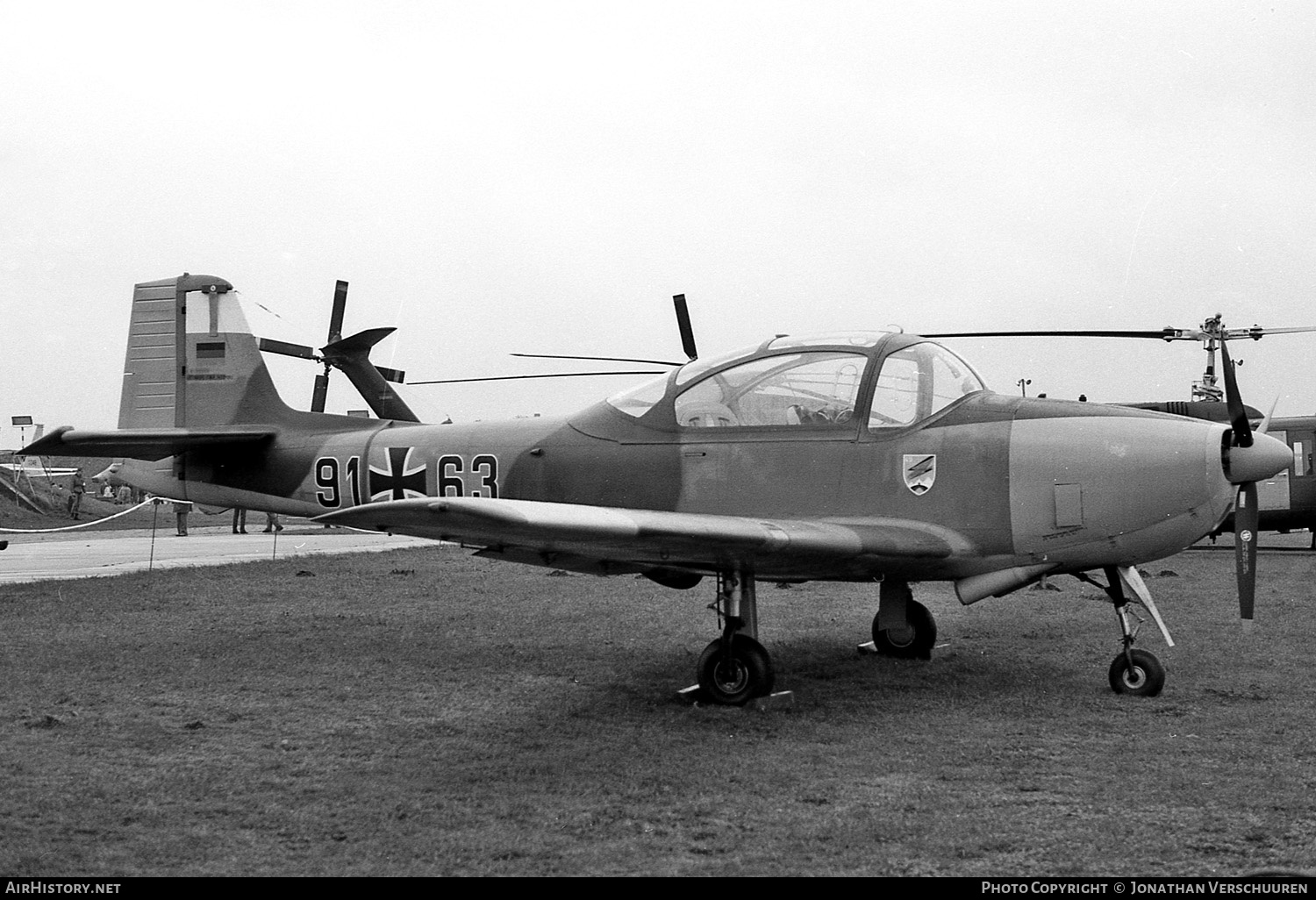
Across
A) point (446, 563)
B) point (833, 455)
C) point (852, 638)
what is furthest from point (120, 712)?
point (446, 563)

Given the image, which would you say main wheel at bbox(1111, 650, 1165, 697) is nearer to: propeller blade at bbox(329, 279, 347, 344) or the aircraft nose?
the aircraft nose

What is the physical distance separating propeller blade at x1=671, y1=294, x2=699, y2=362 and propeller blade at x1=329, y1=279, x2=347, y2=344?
791 centimetres

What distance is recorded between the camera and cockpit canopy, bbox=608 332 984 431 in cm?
781

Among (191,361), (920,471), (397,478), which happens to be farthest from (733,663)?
(191,361)

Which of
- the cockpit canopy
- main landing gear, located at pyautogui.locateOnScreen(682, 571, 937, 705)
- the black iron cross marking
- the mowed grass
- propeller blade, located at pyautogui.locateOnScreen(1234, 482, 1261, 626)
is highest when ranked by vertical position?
the cockpit canopy

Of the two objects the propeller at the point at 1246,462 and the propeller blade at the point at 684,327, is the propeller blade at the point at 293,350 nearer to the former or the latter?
the propeller blade at the point at 684,327

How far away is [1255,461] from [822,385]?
273cm

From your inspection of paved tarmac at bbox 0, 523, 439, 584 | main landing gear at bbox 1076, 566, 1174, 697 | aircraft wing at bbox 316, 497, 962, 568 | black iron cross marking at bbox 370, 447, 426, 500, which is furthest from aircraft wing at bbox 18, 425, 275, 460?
main landing gear at bbox 1076, 566, 1174, 697

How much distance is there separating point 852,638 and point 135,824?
6753 mm

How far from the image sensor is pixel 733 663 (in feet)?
23.6

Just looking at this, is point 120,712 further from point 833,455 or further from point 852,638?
point 852,638

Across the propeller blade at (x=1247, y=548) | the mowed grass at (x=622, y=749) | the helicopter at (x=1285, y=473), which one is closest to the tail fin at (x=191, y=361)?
the mowed grass at (x=622, y=749)

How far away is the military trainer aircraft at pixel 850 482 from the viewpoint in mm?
A: 7062

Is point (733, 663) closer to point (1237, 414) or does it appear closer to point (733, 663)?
point (733, 663)
